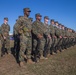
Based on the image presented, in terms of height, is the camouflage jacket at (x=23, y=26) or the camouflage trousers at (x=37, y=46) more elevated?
the camouflage jacket at (x=23, y=26)

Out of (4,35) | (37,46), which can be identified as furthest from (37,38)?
(4,35)

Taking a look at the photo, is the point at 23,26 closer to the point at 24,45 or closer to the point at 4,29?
the point at 24,45

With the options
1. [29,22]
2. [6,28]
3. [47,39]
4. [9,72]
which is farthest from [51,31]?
[9,72]

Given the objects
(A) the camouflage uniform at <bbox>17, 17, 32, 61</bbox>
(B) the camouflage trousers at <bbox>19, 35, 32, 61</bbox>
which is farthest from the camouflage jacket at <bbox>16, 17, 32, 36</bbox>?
(B) the camouflage trousers at <bbox>19, 35, 32, 61</bbox>

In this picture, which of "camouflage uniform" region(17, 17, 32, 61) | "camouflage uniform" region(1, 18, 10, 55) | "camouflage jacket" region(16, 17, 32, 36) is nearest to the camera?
"camouflage uniform" region(17, 17, 32, 61)

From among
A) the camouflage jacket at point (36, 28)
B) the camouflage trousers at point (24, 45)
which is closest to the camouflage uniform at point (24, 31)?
the camouflage trousers at point (24, 45)

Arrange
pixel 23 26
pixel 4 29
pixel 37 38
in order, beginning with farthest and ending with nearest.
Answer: pixel 4 29 < pixel 37 38 < pixel 23 26

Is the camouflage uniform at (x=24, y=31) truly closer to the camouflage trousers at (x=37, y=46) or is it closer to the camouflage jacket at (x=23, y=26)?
the camouflage jacket at (x=23, y=26)

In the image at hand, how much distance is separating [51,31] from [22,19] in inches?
168

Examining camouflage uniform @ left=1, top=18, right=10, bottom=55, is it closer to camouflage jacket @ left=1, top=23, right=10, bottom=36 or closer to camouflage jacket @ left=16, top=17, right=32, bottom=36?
camouflage jacket @ left=1, top=23, right=10, bottom=36

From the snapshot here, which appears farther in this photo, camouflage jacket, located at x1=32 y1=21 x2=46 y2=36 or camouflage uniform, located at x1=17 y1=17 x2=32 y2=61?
camouflage jacket, located at x1=32 y1=21 x2=46 y2=36

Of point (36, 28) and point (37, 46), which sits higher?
point (36, 28)

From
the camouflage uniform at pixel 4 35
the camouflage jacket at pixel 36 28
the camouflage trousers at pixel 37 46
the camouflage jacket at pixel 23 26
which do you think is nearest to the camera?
the camouflage jacket at pixel 23 26

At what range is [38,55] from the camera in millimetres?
10234
